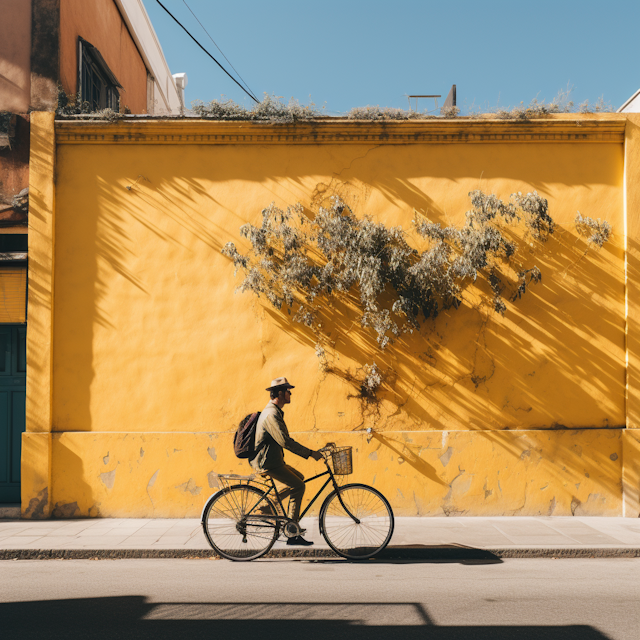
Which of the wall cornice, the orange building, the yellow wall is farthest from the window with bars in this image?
the yellow wall

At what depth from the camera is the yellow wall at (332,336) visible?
823cm

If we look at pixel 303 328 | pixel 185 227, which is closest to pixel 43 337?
pixel 185 227

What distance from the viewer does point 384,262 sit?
8.20m

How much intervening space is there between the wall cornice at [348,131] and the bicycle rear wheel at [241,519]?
5178 millimetres

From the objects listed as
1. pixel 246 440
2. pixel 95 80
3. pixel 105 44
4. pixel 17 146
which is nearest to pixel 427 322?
pixel 246 440

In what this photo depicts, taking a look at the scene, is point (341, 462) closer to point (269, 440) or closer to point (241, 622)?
point (269, 440)

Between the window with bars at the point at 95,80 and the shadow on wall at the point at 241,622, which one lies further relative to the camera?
the window with bars at the point at 95,80

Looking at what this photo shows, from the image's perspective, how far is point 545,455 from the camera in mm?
8234

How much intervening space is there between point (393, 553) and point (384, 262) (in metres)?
3.84

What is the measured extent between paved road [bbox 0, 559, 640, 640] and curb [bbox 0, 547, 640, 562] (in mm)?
127

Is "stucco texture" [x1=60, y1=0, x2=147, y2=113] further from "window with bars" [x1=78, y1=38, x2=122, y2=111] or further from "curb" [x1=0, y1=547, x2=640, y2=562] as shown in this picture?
"curb" [x1=0, y1=547, x2=640, y2=562]

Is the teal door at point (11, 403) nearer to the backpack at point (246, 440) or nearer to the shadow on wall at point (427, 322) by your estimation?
the shadow on wall at point (427, 322)

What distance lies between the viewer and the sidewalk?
21.3 feet

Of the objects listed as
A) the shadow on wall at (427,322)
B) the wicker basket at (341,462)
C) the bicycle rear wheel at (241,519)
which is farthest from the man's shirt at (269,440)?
the shadow on wall at (427,322)
